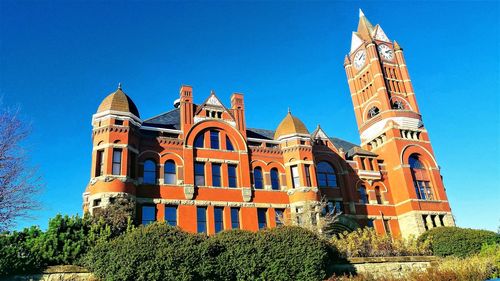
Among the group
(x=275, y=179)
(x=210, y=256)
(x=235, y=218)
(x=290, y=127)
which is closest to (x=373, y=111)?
(x=290, y=127)

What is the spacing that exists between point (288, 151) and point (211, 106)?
736 cm

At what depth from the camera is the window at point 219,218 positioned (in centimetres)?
2984

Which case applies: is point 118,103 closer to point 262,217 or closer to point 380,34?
point 262,217

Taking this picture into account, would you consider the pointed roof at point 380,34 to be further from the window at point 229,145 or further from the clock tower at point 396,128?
the window at point 229,145

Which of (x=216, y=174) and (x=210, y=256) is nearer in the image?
(x=210, y=256)

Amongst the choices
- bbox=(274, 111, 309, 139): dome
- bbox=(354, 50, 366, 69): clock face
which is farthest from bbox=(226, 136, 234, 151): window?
bbox=(354, 50, 366, 69): clock face

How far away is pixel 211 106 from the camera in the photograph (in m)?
33.8

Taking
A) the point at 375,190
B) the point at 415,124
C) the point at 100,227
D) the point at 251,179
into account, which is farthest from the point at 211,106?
the point at 415,124

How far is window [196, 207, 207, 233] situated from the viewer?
2933 cm

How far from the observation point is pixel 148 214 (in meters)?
28.3

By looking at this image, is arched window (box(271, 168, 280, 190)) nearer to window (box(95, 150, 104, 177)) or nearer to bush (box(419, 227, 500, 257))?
A: bush (box(419, 227, 500, 257))

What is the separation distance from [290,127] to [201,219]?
11032 mm

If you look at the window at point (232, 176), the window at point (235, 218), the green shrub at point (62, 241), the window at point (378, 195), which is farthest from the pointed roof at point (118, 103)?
the window at point (378, 195)

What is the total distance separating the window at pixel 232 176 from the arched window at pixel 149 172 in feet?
18.8
